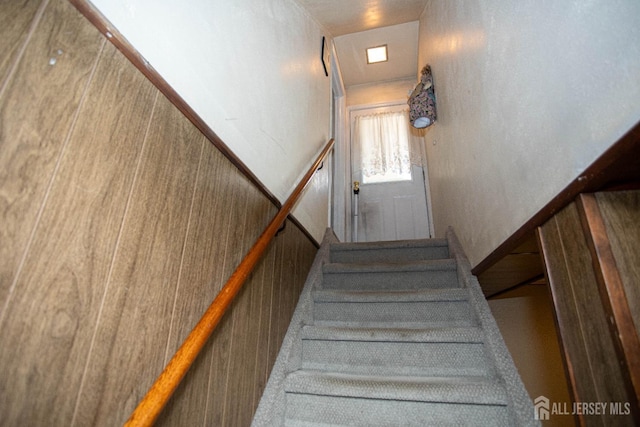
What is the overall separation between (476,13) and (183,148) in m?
1.75

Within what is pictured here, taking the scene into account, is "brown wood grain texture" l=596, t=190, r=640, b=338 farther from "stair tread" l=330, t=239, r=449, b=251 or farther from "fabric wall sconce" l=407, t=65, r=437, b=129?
"fabric wall sconce" l=407, t=65, r=437, b=129

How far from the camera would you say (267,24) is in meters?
1.75

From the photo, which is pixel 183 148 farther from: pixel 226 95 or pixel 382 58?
pixel 382 58

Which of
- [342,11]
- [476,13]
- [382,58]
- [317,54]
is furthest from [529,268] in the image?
[382,58]

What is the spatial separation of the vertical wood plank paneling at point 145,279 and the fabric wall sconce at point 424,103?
2.60 metres

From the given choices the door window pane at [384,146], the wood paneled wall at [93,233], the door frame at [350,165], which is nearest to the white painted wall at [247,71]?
the wood paneled wall at [93,233]

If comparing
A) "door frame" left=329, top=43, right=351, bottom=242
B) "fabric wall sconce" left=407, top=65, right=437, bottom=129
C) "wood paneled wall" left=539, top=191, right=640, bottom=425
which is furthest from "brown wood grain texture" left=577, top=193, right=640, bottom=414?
"door frame" left=329, top=43, right=351, bottom=242

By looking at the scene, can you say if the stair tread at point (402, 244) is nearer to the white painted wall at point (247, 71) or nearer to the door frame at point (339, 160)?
the white painted wall at point (247, 71)

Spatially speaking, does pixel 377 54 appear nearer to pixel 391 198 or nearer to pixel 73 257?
pixel 391 198

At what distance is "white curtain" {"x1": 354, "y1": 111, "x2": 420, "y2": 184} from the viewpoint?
161 inches

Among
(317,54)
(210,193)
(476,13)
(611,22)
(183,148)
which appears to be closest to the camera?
(611,22)

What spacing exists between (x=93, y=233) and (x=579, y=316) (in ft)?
4.25

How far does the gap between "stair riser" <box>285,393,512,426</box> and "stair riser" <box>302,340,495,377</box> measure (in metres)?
0.21

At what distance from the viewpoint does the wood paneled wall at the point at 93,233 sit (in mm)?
521
